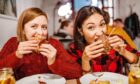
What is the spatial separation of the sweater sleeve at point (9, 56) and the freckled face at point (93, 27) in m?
0.31

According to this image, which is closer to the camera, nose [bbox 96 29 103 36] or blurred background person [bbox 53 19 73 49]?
nose [bbox 96 29 103 36]

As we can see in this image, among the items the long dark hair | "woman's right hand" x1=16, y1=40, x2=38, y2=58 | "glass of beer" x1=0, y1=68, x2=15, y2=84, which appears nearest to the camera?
"glass of beer" x1=0, y1=68, x2=15, y2=84

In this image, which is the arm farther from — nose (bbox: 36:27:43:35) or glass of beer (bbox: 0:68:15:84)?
glass of beer (bbox: 0:68:15:84)

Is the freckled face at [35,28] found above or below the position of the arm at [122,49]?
above

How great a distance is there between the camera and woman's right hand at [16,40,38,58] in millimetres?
882

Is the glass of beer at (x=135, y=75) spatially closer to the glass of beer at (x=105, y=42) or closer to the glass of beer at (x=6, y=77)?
the glass of beer at (x=105, y=42)

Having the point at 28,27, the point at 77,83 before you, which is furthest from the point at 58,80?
the point at 28,27

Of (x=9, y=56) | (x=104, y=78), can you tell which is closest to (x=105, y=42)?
(x=104, y=78)

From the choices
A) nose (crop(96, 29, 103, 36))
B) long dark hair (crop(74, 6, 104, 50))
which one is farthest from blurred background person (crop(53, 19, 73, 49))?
nose (crop(96, 29, 103, 36))

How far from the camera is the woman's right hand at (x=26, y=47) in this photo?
2.89ft

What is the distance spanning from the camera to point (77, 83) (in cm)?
97

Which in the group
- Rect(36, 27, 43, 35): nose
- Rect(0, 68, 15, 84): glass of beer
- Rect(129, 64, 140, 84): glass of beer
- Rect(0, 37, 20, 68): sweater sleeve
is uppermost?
Rect(36, 27, 43, 35): nose

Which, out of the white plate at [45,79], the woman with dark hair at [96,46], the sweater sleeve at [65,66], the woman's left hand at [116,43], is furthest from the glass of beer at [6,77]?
the woman's left hand at [116,43]

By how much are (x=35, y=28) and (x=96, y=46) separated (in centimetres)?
26
